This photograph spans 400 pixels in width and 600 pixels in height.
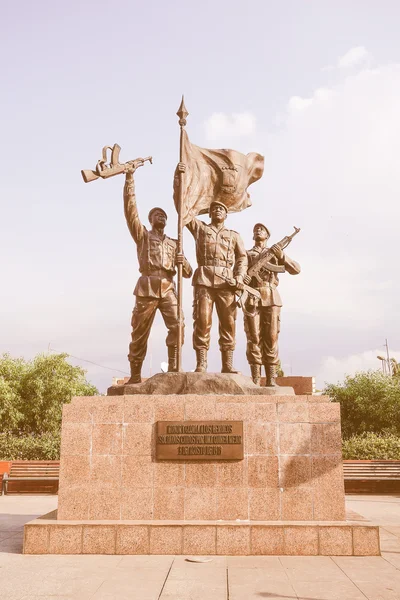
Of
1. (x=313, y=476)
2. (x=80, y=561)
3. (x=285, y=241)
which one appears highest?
(x=285, y=241)

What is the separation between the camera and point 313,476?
6859 millimetres

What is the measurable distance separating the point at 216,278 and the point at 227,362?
1.31 metres

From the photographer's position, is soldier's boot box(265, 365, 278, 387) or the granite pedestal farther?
soldier's boot box(265, 365, 278, 387)

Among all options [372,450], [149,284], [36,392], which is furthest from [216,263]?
[36,392]

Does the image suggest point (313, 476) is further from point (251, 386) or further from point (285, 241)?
point (285, 241)

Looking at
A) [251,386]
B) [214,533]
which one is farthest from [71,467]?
[251,386]

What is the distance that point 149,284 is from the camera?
8375mm

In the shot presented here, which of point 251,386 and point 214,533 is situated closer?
point 214,533

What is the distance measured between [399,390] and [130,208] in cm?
2565

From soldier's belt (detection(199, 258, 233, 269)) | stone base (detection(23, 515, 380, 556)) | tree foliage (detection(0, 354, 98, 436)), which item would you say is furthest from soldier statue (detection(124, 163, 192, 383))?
tree foliage (detection(0, 354, 98, 436))

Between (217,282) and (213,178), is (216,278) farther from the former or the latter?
(213,178)

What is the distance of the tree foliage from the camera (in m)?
27.3

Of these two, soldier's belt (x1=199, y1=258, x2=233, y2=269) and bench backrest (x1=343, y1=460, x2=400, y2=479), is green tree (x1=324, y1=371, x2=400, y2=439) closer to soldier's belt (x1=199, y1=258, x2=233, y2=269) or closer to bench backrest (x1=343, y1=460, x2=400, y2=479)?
bench backrest (x1=343, y1=460, x2=400, y2=479)

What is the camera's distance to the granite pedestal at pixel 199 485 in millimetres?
6367
